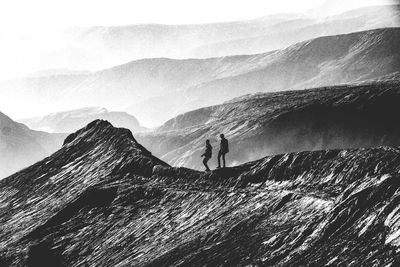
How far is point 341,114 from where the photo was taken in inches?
4577

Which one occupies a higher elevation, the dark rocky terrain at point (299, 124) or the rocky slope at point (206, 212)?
the rocky slope at point (206, 212)

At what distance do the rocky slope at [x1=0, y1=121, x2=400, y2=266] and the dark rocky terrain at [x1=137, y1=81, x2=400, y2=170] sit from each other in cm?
6714

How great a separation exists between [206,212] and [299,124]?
3583 inches

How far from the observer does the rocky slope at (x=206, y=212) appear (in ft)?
82.6

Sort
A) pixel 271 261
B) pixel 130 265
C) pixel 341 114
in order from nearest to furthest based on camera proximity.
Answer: pixel 271 261 < pixel 130 265 < pixel 341 114

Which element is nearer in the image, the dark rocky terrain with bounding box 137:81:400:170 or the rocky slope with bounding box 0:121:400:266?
the rocky slope with bounding box 0:121:400:266

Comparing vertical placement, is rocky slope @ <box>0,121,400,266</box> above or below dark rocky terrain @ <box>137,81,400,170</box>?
above

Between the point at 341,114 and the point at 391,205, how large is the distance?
9398 cm

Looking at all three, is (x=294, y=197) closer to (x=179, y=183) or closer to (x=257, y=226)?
(x=257, y=226)

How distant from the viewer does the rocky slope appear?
25.2m

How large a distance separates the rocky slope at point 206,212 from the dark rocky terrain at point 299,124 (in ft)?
220

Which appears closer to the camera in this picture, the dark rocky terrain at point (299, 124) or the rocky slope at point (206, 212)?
the rocky slope at point (206, 212)

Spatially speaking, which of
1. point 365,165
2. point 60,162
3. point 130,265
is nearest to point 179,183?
point 130,265

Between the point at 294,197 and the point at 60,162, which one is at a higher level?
the point at 60,162
